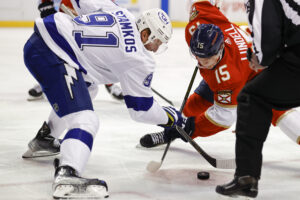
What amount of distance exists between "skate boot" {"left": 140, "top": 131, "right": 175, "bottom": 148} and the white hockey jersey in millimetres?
550

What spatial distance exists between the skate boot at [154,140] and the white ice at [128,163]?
0.14 feet

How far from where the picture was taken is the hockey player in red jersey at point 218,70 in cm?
262

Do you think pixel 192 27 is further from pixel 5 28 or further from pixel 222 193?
pixel 5 28

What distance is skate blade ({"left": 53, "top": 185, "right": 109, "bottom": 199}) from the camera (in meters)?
2.19

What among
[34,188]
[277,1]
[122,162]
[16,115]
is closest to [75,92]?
[34,188]

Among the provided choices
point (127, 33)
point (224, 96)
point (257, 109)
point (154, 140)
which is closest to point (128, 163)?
point (154, 140)

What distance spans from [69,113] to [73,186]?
12.8 inches

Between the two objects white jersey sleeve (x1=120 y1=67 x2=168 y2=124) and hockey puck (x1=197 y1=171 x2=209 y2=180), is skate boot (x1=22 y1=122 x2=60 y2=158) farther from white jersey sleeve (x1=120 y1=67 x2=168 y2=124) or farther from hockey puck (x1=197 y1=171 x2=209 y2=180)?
hockey puck (x1=197 y1=171 x2=209 y2=180)

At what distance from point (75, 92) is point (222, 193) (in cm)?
75

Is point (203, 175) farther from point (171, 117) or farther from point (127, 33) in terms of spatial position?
point (127, 33)

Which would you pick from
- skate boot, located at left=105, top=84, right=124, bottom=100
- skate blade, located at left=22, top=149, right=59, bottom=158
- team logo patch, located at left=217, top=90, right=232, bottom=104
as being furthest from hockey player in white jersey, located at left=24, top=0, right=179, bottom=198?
skate boot, located at left=105, top=84, right=124, bottom=100

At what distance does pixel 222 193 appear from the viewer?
7.08ft

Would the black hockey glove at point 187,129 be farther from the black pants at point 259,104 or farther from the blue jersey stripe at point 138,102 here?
the black pants at point 259,104

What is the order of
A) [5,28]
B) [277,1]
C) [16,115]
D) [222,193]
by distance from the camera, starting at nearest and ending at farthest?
[277,1], [222,193], [16,115], [5,28]
